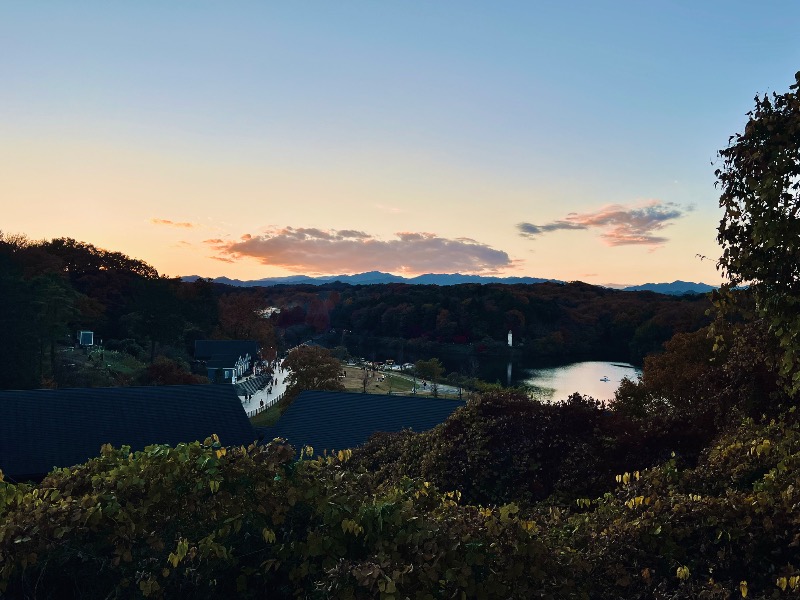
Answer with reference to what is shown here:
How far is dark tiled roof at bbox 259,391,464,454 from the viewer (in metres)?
21.2

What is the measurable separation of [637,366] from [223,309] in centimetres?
5658

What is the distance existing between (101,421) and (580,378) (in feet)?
187

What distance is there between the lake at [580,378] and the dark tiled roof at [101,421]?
35907mm

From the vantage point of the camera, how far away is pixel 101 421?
1978 cm

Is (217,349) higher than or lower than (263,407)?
higher

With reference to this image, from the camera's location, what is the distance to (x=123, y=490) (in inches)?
179

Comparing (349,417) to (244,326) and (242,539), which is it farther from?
(244,326)

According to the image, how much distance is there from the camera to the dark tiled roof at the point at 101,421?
18031mm

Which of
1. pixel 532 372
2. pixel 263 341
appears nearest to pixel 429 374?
pixel 532 372

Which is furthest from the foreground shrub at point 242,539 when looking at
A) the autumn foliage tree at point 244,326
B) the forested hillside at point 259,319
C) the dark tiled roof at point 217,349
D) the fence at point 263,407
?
the autumn foliage tree at point 244,326

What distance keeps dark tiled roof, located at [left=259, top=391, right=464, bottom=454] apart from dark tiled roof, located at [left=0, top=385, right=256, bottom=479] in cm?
180

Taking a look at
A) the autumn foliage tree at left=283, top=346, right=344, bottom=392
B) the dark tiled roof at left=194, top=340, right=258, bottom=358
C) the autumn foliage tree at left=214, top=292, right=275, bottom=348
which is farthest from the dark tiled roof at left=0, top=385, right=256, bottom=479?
the autumn foliage tree at left=214, top=292, right=275, bottom=348

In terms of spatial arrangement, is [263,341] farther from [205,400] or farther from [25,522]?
[25,522]

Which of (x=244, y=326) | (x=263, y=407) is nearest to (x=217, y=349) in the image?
(x=244, y=326)
